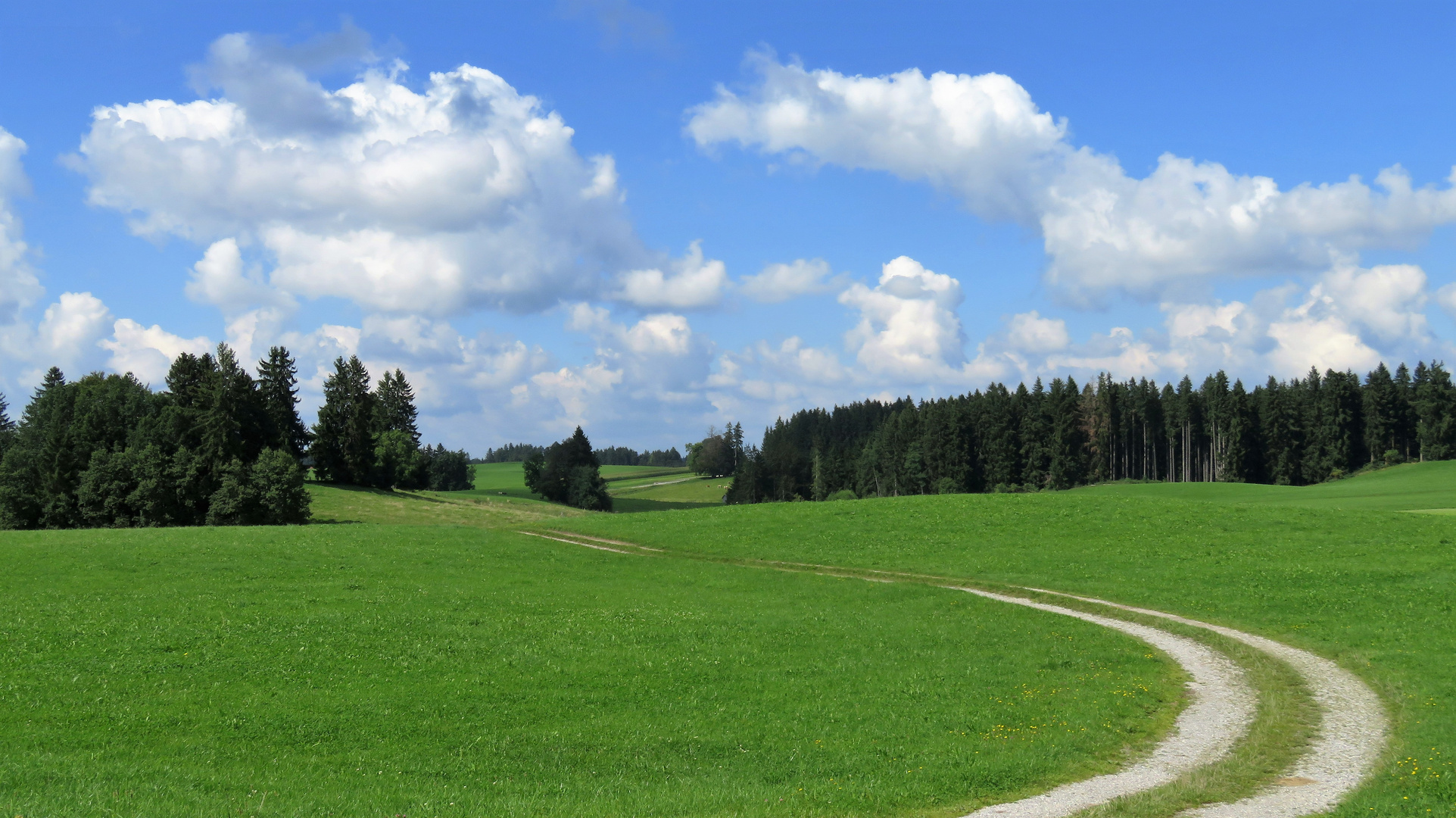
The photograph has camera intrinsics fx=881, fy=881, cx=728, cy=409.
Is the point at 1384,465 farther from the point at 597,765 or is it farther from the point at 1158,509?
the point at 597,765

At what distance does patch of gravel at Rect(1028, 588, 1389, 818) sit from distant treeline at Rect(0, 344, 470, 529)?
67463 mm

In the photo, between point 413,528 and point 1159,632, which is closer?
point 1159,632

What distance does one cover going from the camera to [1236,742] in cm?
1595

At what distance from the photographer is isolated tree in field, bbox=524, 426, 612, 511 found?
137750mm

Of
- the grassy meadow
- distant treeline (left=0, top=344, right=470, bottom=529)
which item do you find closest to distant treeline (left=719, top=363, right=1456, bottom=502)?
distant treeline (left=0, top=344, right=470, bottom=529)

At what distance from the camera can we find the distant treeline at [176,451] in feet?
226

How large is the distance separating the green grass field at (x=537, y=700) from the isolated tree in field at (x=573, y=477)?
105 meters

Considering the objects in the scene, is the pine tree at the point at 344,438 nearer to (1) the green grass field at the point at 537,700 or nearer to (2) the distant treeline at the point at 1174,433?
(1) the green grass field at the point at 537,700

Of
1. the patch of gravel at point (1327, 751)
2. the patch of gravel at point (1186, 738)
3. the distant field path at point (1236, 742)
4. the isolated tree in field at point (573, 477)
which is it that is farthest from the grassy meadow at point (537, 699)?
the isolated tree in field at point (573, 477)

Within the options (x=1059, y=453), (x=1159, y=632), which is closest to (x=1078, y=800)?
(x=1159, y=632)

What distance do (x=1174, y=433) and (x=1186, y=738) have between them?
144 metres

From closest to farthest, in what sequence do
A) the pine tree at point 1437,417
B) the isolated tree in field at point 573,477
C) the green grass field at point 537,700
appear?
the green grass field at point 537,700
the pine tree at point 1437,417
the isolated tree in field at point 573,477

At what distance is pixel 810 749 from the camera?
1498 centimetres

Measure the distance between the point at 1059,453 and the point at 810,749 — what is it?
413 ft
